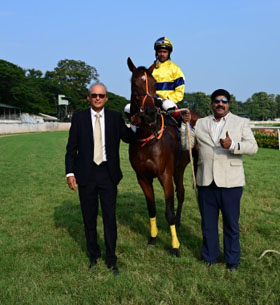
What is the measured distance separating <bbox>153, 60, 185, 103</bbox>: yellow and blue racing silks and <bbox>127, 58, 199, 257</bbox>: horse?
1.38ft

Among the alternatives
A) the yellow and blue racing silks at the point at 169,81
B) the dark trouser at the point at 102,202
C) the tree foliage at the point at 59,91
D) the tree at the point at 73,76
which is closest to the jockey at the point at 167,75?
the yellow and blue racing silks at the point at 169,81

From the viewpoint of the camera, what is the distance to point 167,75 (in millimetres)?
4695

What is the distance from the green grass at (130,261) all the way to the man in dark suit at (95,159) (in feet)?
1.52

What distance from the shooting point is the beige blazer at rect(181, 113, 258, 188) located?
348 centimetres

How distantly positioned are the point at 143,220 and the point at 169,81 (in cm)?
247

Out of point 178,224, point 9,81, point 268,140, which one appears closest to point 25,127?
point 9,81

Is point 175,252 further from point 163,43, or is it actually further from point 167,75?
point 163,43

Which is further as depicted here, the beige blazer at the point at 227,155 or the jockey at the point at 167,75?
the jockey at the point at 167,75

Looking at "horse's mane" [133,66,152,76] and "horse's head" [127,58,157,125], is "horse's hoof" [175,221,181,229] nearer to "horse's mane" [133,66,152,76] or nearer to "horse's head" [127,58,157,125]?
"horse's head" [127,58,157,125]

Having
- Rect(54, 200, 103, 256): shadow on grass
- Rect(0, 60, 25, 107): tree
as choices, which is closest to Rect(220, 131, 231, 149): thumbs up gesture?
Rect(54, 200, 103, 256): shadow on grass

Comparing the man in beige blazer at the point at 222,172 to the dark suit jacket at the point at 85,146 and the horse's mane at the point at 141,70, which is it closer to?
the horse's mane at the point at 141,70

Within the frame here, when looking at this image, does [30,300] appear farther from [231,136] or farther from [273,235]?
[273,235]

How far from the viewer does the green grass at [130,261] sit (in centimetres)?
301

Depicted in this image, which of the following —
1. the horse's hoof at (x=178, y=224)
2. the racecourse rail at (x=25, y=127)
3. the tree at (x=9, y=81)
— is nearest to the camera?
the horse's hoof at (x=178, y=224)
